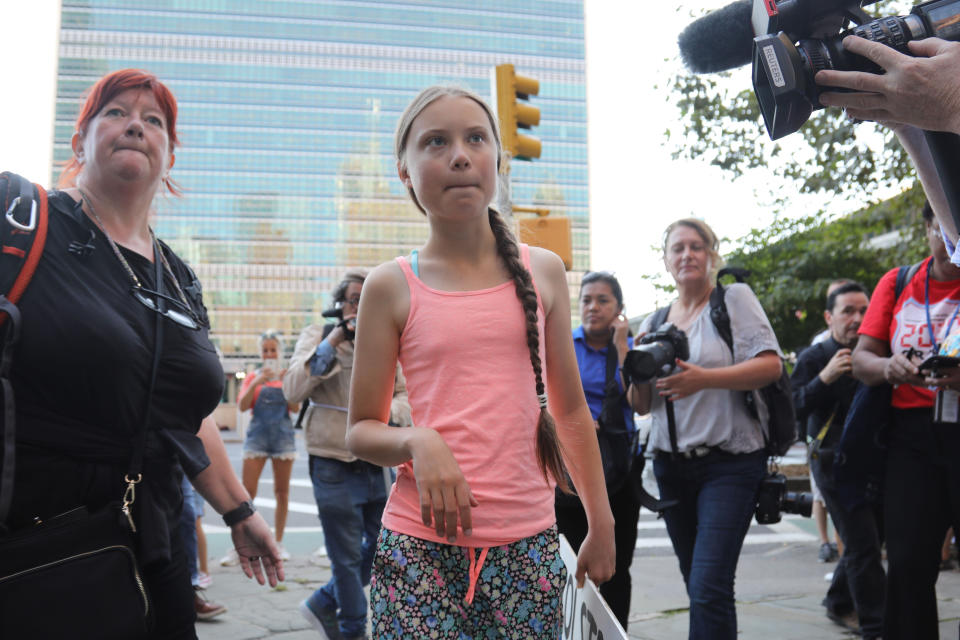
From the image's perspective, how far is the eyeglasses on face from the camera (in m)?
1.88

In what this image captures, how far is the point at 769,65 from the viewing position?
5.60 ft

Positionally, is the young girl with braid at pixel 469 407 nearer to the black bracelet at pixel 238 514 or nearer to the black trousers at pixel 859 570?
the black bracelet at pixel 238 514

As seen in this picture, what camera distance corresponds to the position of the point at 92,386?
172 cm

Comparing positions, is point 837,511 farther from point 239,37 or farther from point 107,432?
point 239,37

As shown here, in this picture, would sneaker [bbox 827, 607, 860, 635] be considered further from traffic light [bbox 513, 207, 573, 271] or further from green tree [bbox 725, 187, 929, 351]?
green tree [bbox 725, 187, 929, 351]

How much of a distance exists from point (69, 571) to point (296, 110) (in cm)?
11165

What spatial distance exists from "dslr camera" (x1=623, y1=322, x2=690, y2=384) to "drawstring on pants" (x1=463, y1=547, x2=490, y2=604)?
1827 millimetres

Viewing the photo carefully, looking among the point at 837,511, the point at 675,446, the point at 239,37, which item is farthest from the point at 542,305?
the point at 239,37

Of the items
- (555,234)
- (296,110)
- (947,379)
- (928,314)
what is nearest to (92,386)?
(947,379)

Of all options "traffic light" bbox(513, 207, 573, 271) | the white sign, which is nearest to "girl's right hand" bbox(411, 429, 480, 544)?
the white sign

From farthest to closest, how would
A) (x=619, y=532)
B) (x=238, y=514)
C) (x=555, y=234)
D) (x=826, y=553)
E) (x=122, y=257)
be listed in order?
(x=826, y=553), (x=555, y=234), (x=619, y=532), (x=238, y=514), (x=122, y=257)

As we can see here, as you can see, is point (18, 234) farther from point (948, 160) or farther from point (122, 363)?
point (948, 160)

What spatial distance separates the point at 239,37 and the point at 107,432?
377ft

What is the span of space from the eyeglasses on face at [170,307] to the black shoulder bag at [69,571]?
12.7 inches
